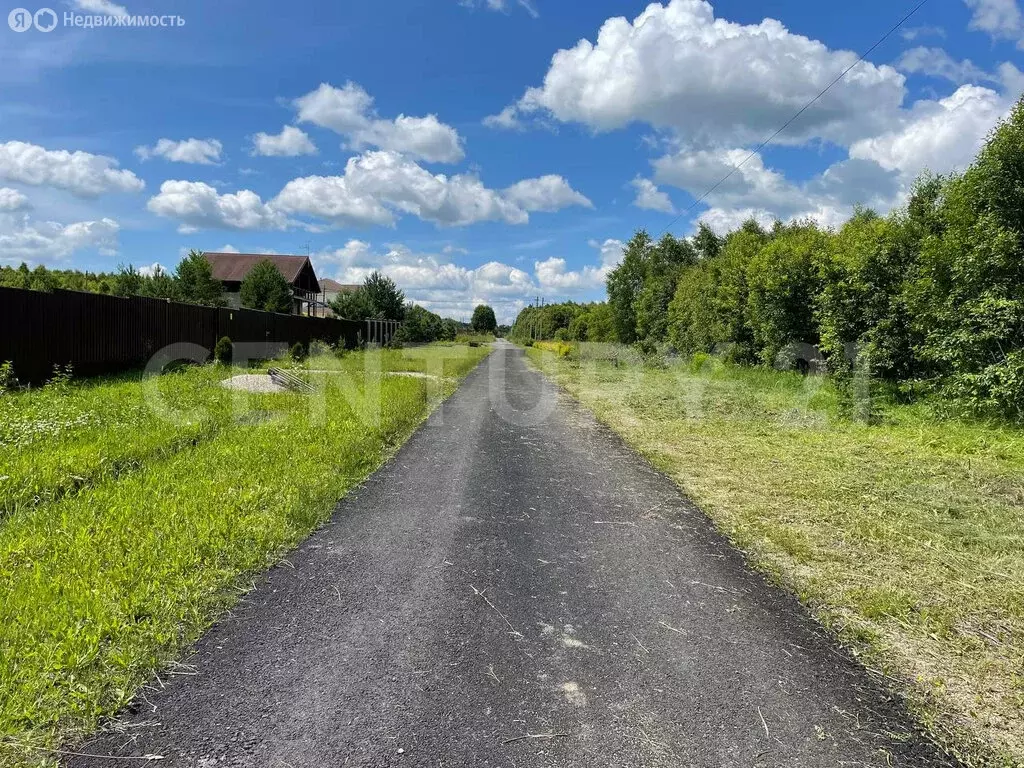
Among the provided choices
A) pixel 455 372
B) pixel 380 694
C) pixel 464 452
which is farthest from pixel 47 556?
pixel 455 372

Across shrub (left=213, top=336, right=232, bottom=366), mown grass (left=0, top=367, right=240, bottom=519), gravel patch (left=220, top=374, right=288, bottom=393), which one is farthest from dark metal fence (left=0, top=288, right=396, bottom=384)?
gravel patch (left=220, top=374, right=288, bottom=393)

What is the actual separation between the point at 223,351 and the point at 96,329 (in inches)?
184

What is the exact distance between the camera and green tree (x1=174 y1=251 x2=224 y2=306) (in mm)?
35188

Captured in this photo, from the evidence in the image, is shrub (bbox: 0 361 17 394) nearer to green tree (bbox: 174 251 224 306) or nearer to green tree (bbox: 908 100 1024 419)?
green tree (bbox: 908 100 1024 419)

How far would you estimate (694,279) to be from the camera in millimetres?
24719

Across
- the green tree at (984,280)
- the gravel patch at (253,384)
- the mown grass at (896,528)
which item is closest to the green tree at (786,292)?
the mown grass at (896,528)

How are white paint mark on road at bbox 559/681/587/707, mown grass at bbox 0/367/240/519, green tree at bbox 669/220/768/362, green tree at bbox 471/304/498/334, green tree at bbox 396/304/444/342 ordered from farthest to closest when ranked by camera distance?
green tree at bbox 471/304/498/334 → green tree at bbox 396/304/444/342 → green tree at bbox 669/220/768/362 → mown grass at bbox 0/367/240/519 → white paint mark on road at bbox 559/681/587/707

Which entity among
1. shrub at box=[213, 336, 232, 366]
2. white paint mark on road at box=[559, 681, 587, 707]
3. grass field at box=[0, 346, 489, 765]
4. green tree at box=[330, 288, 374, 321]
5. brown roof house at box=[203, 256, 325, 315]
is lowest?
white paint mark on road at box=[559, 681, 587, 707]

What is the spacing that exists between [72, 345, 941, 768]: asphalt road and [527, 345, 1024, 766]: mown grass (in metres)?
0.28

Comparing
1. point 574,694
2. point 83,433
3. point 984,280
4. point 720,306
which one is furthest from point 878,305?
point 83,433

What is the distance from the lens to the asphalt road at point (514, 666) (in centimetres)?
212

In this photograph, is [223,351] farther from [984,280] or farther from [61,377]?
[984,280]

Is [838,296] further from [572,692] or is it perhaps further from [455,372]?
[455,372]

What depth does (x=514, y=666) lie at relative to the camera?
2635 mm
